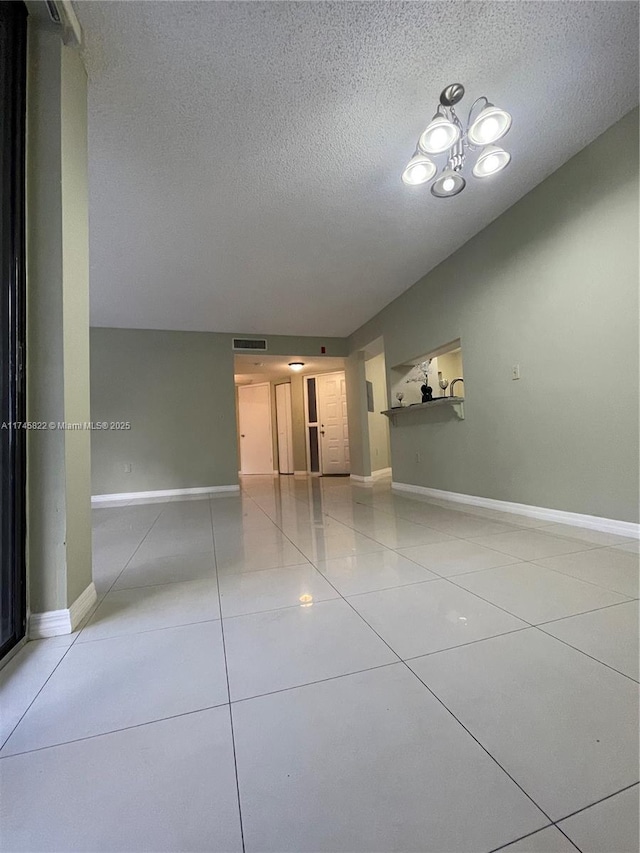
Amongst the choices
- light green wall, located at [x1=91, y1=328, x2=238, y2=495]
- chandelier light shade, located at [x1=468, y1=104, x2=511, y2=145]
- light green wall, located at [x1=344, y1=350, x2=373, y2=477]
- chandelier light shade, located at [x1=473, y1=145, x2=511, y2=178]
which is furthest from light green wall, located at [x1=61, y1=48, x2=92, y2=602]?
light green wall, located at [x1=344, y1=350, x2=373, y2=477]

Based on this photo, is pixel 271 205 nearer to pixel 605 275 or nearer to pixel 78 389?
Result: pixel 78 389

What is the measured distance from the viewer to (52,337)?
4.18ft

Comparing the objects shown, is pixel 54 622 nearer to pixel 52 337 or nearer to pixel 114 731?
pixel 114 731

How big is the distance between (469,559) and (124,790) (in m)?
1.69

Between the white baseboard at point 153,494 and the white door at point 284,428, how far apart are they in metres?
2.67

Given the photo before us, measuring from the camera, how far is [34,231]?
1270 mm

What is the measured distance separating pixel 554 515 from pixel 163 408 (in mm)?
4995

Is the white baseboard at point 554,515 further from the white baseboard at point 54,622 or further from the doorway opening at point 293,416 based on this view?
the doorway opening at point 293,416

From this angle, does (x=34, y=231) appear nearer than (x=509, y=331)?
Yes

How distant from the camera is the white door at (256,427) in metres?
8.45

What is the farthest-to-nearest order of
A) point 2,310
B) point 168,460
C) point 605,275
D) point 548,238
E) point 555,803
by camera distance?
point 168,460 < point 548,238 < point 605,275 < point 2,310 < point 555,803

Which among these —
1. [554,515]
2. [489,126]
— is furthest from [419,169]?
[554,515]

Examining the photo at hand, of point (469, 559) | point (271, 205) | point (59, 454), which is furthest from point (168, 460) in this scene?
point (469, 559)

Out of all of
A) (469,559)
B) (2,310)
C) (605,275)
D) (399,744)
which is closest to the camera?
(399,744)
